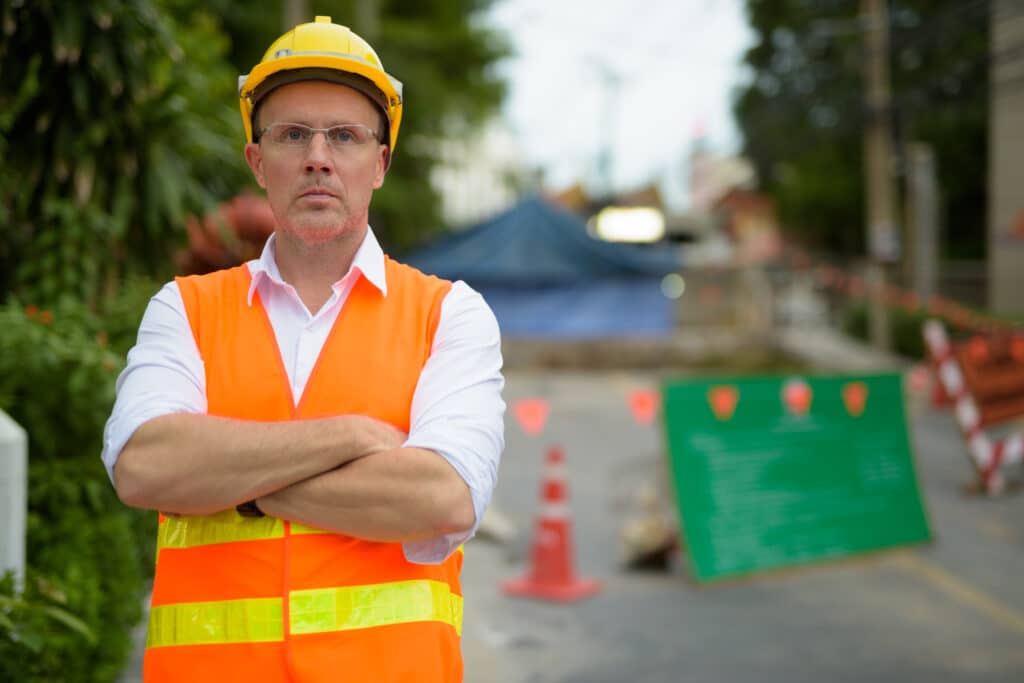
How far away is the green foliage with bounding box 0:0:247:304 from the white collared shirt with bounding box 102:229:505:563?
10.2 feet

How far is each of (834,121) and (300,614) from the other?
30082 millimetres

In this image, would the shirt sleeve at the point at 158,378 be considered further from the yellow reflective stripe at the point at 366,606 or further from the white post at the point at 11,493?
the white post at the point at 11,493

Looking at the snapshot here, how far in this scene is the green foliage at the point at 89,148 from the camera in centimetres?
504

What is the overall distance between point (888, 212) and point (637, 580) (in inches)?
604

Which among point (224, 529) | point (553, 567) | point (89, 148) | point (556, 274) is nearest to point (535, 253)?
point (556, 274)

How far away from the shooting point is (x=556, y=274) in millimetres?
24766

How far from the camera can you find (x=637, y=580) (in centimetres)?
793

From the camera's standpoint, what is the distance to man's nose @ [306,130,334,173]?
7.20 feet

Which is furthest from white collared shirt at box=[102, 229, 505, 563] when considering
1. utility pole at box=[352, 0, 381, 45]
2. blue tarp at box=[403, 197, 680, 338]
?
blue tarp at box=[403, 197, 680, 338]

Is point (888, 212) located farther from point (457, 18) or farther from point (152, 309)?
point (152, 309)

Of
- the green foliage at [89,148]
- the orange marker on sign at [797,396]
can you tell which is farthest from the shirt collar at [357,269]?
the orange marker on sign at [797,396]

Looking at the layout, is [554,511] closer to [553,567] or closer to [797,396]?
[553,567]

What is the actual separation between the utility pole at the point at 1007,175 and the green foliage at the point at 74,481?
17000mm

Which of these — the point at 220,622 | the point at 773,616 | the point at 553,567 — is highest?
the point at 220,622
